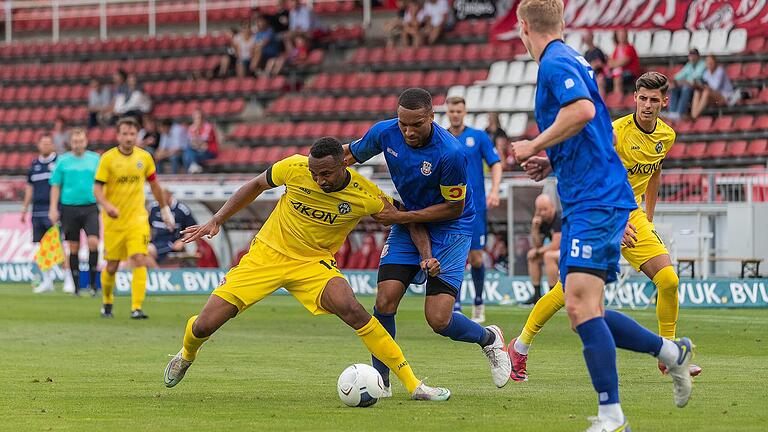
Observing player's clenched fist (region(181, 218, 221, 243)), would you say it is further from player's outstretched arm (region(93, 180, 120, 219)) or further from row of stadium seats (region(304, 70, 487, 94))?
row of stadium seats (region(304, 70, 487, 94))

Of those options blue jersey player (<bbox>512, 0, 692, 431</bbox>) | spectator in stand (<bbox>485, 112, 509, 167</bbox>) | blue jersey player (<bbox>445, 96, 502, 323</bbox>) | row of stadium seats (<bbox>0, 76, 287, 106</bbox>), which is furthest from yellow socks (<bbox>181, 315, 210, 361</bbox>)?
row of stadium seats (<bbox>0, 76, 287, 106</bbox>)

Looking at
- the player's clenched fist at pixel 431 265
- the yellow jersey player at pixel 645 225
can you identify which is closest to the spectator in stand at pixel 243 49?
the yellow jersey player at pixel 645 225

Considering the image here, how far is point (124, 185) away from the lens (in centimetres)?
1639

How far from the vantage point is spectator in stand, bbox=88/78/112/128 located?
107 feet

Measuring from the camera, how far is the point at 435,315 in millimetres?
9008

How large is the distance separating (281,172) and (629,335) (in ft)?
8.82

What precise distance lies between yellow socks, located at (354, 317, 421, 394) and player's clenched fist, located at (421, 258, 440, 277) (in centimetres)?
48

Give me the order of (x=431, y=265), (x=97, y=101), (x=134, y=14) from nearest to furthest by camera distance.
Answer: (x=431, y=265) → (x=97, y=101) → (x=134, y=14)

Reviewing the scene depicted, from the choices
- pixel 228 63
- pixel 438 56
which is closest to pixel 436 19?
pixel 438 56

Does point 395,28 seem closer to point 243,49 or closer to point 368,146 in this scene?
point 243,49

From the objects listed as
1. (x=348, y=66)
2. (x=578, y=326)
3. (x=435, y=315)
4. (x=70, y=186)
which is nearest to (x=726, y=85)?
(x=348, y=66)

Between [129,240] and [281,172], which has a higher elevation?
[281,172]

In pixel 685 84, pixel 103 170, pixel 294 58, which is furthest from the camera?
pixel 294 58

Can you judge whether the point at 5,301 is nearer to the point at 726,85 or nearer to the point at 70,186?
the point at 70,186
